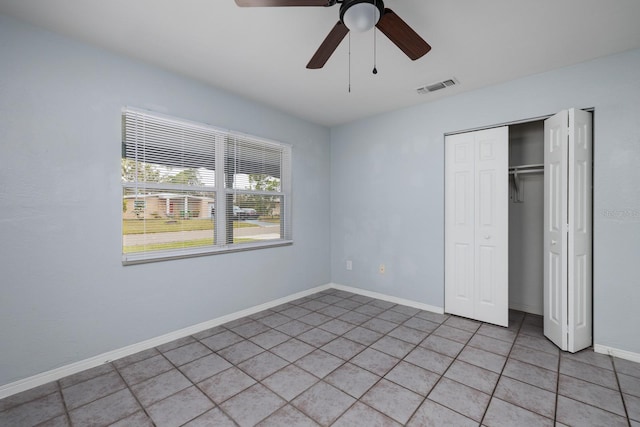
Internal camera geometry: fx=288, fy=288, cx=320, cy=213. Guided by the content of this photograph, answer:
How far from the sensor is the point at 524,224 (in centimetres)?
360

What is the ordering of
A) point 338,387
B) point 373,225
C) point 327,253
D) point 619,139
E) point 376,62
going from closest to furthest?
point 338,387 < point 619,139 < point 376,62 < point 373,225 < point 327,253

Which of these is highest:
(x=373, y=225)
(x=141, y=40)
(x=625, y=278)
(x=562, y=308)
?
(x=141, y=40)

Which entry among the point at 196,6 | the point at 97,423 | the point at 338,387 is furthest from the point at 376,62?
the point at 97,423

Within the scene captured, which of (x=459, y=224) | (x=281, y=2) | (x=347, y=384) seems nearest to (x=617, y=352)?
(x=459, y=224)

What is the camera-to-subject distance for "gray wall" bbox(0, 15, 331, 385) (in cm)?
205

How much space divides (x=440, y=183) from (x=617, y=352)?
7.14ft

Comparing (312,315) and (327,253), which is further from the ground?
(327,253)

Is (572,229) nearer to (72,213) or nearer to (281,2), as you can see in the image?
(281,2)

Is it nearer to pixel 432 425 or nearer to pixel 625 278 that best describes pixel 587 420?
pixel 432 425

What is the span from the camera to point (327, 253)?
15.3 feet

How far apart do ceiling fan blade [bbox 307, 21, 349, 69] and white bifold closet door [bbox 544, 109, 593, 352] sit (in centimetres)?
219

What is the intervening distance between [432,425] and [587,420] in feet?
3.15

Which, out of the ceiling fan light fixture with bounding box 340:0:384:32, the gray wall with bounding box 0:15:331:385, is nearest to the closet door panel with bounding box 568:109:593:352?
the ceiling fan light fixture with bounding box 340:0:384:32

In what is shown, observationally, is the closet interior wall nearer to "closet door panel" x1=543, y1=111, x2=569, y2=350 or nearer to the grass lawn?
"closet door panel" x1=543, y1=111, x2=569, y2=350
